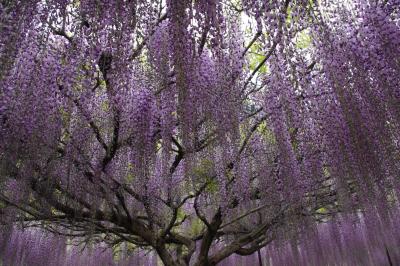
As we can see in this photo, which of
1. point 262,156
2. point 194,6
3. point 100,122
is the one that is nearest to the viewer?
point 194,6

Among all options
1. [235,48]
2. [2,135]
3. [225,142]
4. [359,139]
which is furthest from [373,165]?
[2,135]

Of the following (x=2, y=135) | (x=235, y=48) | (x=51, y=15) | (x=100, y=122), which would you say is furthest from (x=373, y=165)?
(x=2, y=135)

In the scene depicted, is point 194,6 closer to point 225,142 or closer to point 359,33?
point 225,142

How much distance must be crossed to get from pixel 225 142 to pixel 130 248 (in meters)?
6.29

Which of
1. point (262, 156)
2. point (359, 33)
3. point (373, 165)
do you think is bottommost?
point (373, 165)

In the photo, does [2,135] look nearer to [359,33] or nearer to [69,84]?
[69,84]

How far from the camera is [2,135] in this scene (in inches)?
177

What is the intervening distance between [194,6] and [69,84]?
2014mm

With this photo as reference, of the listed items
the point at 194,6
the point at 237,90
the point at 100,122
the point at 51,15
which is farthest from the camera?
the point at 100,122

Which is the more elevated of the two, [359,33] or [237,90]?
[359,33]

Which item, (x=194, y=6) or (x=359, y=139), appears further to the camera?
(x=359, y=139)

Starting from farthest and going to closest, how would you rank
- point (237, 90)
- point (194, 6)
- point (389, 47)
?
point (237, 90) < point (389, 47) < point (194, 6)

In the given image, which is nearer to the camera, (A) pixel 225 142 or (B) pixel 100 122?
(A) pixel 225 142

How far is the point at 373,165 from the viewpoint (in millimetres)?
4844
